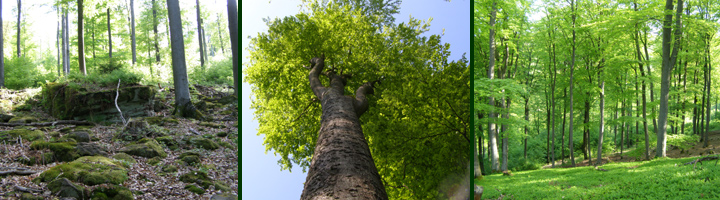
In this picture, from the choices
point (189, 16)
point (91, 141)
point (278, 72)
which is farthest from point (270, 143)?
point (189, 16)

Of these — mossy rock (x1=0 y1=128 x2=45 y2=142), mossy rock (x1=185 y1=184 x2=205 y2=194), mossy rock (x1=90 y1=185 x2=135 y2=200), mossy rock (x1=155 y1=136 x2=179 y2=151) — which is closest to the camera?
mossy rock (x1=90 y1=185 x2=135 y2=200)

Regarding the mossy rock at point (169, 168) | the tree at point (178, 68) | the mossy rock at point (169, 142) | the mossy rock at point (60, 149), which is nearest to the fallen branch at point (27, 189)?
the mossy rock at point (60, 149)

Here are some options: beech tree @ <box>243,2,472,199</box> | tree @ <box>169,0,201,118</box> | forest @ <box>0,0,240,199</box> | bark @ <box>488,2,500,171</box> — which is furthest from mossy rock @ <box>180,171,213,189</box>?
bark @ <box>488,2,500,171</box>

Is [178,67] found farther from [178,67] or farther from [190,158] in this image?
[190,158]

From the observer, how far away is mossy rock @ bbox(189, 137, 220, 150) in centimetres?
550

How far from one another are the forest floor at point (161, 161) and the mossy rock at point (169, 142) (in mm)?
75

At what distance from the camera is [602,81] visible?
10711 millimetres

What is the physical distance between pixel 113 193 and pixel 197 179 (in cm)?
88

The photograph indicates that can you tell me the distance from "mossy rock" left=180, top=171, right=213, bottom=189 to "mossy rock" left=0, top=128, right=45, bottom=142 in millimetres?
2515

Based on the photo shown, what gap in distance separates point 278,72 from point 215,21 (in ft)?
60.9

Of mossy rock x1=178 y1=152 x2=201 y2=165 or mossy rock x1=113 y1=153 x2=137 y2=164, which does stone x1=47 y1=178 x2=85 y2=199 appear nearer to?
mossy rock x1=113 y1=153 x2=137 y2=164

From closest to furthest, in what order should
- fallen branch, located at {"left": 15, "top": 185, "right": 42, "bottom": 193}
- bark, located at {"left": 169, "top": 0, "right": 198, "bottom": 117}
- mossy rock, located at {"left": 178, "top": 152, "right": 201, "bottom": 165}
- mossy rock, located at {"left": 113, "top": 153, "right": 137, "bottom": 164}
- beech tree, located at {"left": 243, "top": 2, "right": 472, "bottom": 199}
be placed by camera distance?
1. beech tree, located at {"left": 243, "top": 2, "right": 472, "bottom": 199}
2. fallen branch, located at {"left": 15, "top": 185, "right": 42, "bottom": 193}
3. mossy rock, located at {"left": 113, "top": 153, "right": 137, "bottom": 164}
4. mossy rock, located at {"left": 178, "top": 152, "right": 201, "bottom": 165}
5. bark, located at {"left": 169, "top": 0, "right": 198, "bottom": 117}

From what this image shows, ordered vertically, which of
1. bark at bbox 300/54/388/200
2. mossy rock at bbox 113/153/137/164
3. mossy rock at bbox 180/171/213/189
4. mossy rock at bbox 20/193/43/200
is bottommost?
mossy rock at bbox 180/171/213/189

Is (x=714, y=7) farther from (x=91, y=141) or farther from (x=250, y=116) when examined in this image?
(x=91, y=141)
